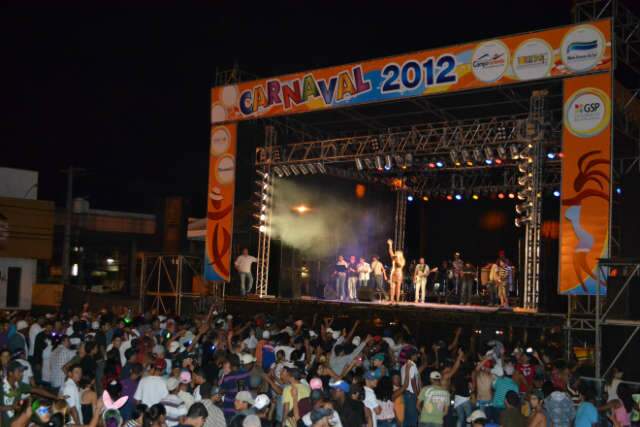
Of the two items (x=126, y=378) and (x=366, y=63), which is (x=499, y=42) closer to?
(x=366, y=63)

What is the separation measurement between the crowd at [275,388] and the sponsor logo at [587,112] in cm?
618

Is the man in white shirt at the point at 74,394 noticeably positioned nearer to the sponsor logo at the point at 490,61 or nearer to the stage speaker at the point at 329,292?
the sponsor logo at the point at 490,61

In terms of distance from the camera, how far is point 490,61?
17906 mm

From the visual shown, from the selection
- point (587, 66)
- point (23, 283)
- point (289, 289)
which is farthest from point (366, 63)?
point (23, 283)

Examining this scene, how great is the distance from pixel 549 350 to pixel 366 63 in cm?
857

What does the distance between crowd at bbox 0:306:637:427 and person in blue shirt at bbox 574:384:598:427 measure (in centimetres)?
1

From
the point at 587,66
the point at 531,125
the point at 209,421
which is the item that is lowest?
the point at 209,421

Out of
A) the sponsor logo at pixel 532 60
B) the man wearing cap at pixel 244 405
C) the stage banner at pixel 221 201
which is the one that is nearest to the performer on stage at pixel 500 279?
the sponsor logo at pixel 532 60

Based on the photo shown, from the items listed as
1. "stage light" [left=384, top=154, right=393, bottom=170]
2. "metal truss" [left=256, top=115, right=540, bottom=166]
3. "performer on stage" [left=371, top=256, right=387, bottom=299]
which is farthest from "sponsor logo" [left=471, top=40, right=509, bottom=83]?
"performer on stage" [left=371, top=256, right=387, bottom=299]

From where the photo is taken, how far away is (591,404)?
26.0 ft

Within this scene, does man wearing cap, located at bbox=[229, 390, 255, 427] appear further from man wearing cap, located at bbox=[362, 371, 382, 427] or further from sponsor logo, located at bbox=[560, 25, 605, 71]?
sponsor logo, located at bbox=[560, 25, 605, 71]

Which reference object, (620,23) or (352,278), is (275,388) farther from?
(352,278)

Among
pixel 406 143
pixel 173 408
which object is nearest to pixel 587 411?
pixel 173 408

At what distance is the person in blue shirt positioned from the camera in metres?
7.84
